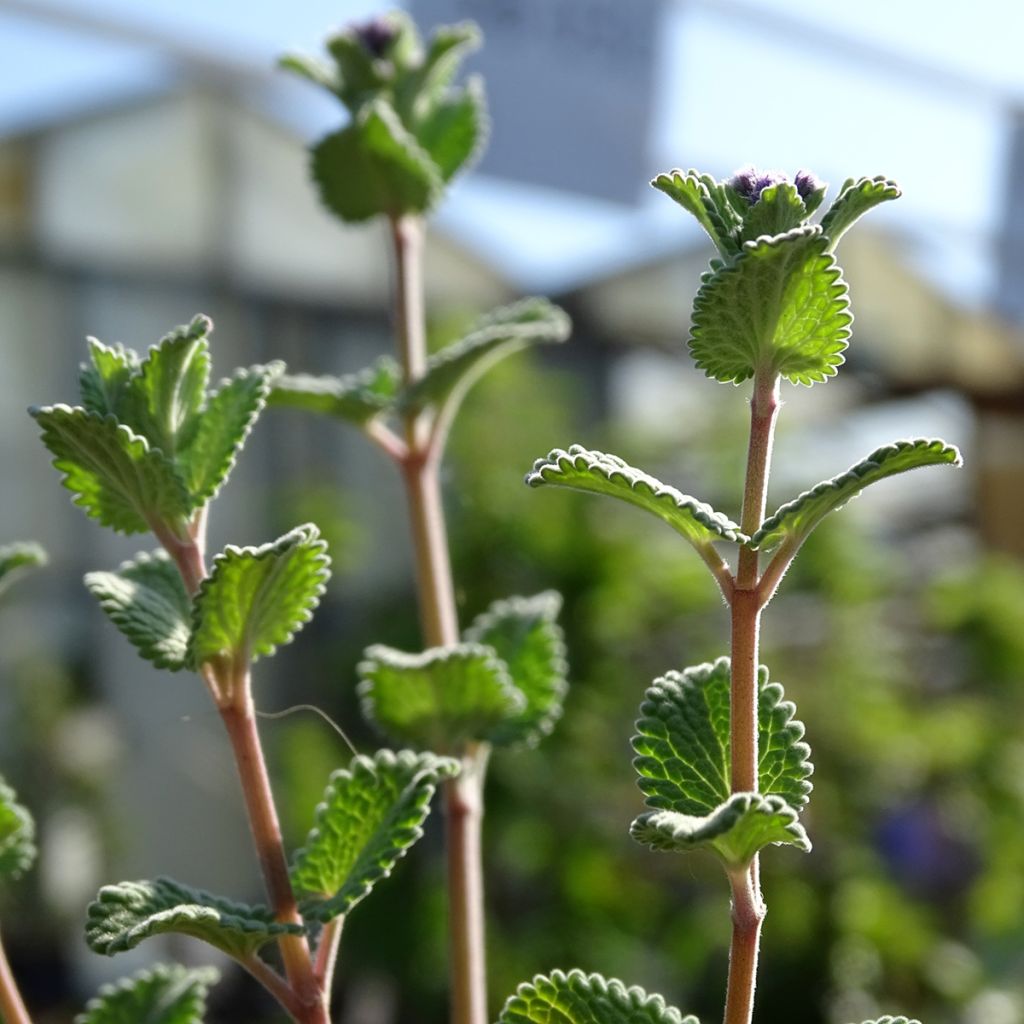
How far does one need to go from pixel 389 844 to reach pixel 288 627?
4 cm

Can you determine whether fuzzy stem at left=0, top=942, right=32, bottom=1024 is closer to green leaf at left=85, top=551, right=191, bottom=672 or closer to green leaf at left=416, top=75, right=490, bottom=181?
green leaf at left=85, top=551, right=191, bottom=672

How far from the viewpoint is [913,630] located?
6.17 feet

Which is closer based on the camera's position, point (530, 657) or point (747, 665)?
point (747, 665)

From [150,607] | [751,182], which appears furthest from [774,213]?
[150,607]

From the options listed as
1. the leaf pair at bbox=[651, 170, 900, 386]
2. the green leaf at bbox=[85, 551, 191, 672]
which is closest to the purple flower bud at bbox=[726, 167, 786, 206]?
the leaf pair at bbox=[651, 170, 900, 386]

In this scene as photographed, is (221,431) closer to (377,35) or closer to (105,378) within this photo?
(105,378)

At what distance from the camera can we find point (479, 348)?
0.31 meters

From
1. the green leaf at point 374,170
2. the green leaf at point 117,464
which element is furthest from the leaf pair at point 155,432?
the green leaf at point 374,170

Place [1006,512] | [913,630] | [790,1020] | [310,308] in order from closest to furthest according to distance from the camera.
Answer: [790,1020]
[913,630]
[310,308]
[1006,512]

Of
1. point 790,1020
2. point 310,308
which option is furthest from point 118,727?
point 790,1020

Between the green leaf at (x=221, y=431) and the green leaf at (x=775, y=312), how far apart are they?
67 millimetres

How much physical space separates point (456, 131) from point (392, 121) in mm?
46

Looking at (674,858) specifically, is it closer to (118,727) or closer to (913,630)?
(913,630)

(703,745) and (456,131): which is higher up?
(456,131)
